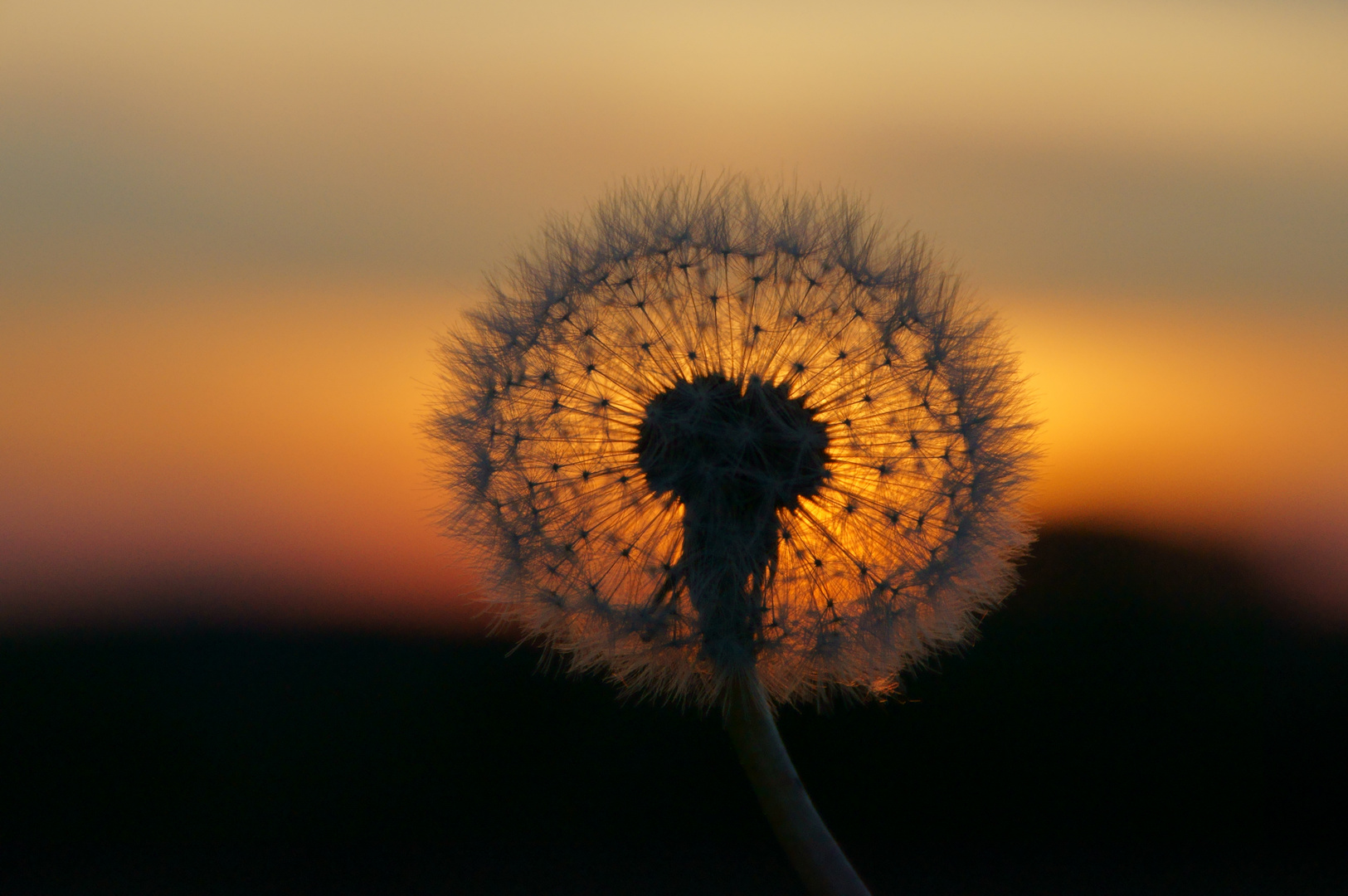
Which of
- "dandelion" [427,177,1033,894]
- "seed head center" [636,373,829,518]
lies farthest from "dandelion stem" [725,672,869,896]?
"seed head center" [636,373,829,518]

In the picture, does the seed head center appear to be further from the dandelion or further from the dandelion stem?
the dandelion stem

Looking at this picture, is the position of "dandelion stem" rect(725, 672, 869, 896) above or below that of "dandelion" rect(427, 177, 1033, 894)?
below

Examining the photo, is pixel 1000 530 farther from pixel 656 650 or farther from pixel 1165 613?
pixel 1165 613

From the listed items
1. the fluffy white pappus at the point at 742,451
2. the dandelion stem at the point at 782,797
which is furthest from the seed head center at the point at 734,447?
the dandelion stem at the point at 782,797

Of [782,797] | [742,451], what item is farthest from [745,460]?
[782,797]

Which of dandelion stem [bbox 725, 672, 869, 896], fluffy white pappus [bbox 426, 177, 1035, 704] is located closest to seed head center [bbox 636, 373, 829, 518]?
fluffy white pappus [bbox 426, 177, 1035, 704]

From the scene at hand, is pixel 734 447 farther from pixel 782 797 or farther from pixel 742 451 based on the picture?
pixel 782 797

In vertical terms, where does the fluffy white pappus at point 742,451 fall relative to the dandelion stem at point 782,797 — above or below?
above

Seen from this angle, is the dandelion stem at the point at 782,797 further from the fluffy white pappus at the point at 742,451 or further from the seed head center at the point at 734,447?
the seed head center at the point at 734,447
